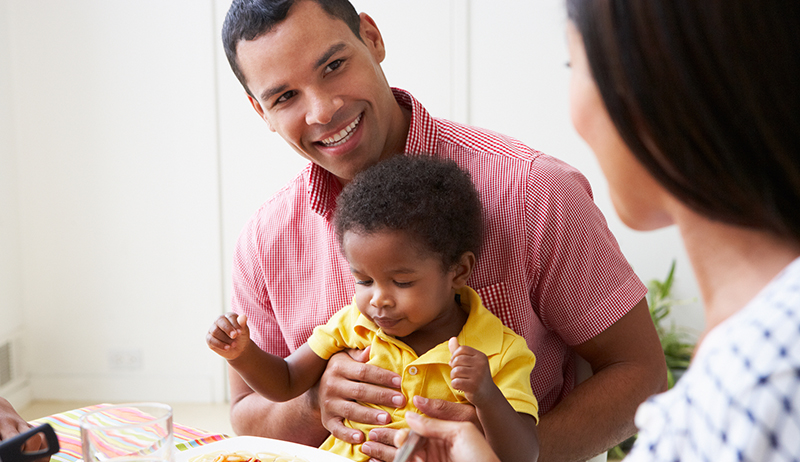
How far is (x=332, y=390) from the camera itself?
1.38 meters

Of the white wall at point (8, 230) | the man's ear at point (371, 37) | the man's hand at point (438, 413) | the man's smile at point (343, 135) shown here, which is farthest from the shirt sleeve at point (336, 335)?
the white wall at point (8, 230)

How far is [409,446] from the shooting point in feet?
3.05

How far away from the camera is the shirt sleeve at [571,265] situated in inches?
55.1

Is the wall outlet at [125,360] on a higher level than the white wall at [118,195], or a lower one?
lower

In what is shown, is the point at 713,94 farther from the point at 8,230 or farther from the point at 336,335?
the point at 8,230

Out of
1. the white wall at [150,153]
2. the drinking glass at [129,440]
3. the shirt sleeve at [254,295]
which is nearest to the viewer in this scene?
the drinking glass at [129,440]

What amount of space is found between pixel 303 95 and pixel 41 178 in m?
2.89

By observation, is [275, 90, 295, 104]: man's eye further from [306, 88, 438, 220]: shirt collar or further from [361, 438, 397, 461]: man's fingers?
[361, 438, 397, 461]: man's fingers

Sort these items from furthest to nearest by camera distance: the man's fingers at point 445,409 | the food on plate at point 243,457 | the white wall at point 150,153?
the white wall at point 150,153 → the man's fingers at point 445,409 → the food on plate at point 243,457

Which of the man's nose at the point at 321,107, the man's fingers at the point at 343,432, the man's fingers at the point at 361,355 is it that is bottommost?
the man's fingers at the point at 343,432

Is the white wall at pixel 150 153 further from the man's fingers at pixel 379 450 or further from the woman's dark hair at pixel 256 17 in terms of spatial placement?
the man's fingers at pixel 379 450

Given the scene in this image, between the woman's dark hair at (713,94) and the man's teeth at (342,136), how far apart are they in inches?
34.2

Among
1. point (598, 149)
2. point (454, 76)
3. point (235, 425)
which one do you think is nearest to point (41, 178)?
point (454, 76)

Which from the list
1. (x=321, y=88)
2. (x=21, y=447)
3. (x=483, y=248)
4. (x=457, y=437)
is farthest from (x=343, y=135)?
(x=21, y=447)
